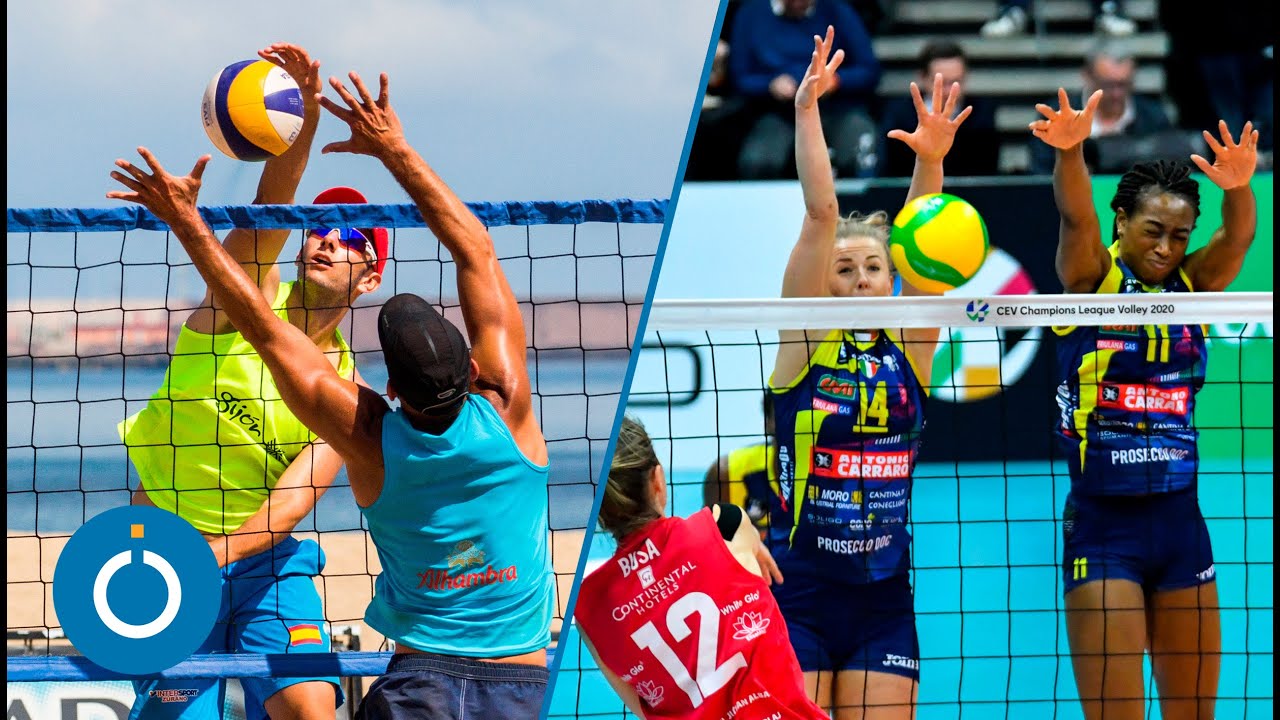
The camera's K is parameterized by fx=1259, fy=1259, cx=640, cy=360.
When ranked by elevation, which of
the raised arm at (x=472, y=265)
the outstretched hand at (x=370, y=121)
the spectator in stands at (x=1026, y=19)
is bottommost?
the raised arm at (x=472, y=265)

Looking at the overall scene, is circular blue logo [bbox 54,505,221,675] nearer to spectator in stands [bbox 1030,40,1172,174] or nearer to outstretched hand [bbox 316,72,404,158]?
outstretched hand [bbox 316,72,404,158]

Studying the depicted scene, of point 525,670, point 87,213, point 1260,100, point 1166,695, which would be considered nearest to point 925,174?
point 1166,695

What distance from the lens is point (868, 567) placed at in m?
3.55

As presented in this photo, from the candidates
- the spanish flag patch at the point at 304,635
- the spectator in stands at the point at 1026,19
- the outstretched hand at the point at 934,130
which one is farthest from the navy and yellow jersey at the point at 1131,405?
the spectator in stands at the point at 1026,19

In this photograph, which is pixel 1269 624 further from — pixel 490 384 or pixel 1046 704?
pixel 490 384

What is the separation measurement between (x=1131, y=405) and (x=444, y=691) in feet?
7.11

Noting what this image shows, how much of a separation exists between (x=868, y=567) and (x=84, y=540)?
2.06 m

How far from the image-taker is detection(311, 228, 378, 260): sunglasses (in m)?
3.65

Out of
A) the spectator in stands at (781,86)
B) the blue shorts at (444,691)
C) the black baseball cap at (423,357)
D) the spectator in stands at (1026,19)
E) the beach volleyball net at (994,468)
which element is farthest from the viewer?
the spectator in stands at (1026,19)

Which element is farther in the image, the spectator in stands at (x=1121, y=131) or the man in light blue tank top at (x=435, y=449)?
the spectator in stands at (x=1121, y=131)

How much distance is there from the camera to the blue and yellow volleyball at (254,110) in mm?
3576

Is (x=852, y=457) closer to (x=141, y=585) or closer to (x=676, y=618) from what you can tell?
(x=676, y=618)

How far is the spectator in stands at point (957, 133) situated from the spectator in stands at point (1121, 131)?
0.35m

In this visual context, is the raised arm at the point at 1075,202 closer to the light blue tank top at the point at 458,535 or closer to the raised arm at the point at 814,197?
the raised arm at the point at 814,197
